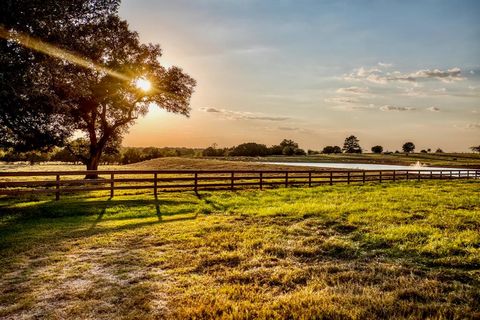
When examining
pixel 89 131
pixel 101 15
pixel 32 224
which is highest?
pixel 101 15

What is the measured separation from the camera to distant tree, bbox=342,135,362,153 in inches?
6311

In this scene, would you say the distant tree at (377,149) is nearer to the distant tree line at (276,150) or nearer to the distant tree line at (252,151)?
the distant tree line at (276,150)

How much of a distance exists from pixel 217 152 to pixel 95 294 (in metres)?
136

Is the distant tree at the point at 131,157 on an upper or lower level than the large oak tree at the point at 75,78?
lower

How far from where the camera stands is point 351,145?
162 metres

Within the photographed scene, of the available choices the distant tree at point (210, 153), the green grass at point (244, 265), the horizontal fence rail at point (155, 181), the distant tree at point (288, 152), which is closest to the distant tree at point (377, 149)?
the distant tree at point (288, 152)

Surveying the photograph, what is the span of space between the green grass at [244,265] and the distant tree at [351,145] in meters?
154

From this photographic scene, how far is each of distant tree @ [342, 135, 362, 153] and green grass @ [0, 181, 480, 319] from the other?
504 feet

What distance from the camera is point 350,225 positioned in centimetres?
1090

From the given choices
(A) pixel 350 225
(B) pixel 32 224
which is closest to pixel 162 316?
(A) pixel 350 225

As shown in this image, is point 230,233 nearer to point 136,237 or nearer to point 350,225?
point 136,237

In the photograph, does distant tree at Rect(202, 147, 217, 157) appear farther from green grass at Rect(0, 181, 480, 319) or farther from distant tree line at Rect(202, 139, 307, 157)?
green grass at Rect(0, 181, 480, 319)

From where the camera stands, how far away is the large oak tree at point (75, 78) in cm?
1463

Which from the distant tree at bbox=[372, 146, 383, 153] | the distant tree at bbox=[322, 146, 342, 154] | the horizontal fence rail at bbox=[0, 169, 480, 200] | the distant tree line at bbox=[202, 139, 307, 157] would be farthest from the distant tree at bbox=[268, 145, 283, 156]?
the horizontal fence rail at bbox=[0, 169, 480, 200]
